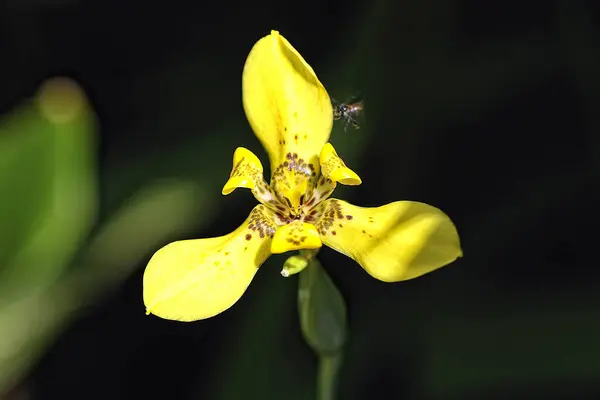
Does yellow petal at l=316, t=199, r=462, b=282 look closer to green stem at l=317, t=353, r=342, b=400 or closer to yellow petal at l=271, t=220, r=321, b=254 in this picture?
yellow petal at l=271, t=220, r=321, b=254

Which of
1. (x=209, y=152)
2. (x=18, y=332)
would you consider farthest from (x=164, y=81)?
(x=18, y=332)

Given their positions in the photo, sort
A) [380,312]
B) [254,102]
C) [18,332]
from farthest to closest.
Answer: [380,312]
[18,332]
[254,102]

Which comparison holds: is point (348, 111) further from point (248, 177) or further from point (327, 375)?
point (327, 375)

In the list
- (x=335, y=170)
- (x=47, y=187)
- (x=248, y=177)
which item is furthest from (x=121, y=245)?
(x=335, y=170)

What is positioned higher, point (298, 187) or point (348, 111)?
point (348, 111)

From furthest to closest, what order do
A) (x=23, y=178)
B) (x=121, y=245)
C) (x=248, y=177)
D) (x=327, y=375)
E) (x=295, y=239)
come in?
1. (x=121, y=245)
2. (x=23, y=178)
3. (x=327, y=375)
4. (x=248, y=177)
5. (x=295, y=239)

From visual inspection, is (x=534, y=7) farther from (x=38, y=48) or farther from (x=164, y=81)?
(x=38, y=48)
